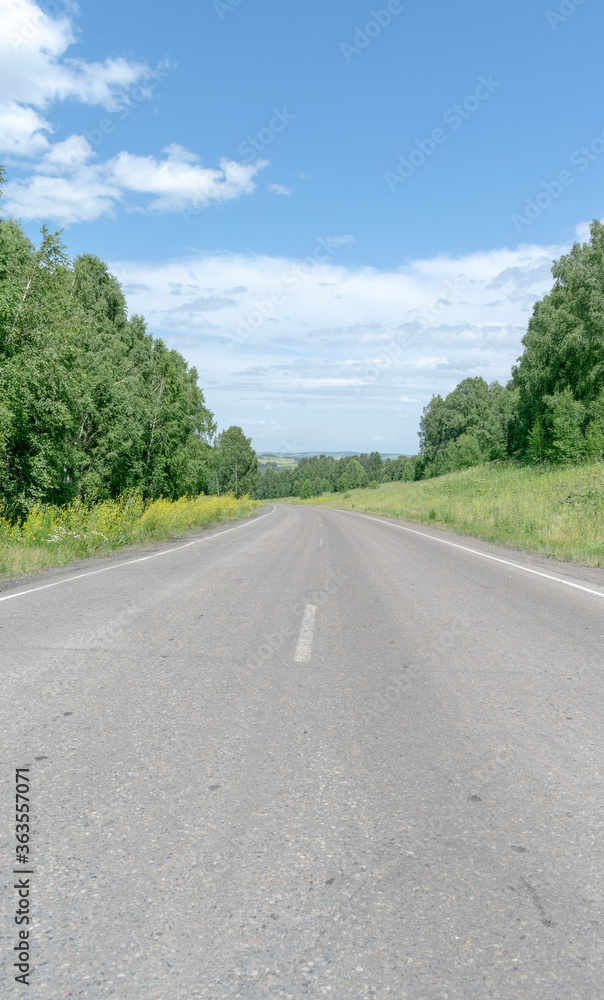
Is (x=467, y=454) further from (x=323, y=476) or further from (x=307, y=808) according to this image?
(x=323, y=476)

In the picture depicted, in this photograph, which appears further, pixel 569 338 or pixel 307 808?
pixel 569 338

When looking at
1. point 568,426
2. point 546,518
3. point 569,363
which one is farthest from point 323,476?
point 546,518

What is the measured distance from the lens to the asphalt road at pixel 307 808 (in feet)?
6.07

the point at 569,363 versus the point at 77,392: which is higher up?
the point at 569,363

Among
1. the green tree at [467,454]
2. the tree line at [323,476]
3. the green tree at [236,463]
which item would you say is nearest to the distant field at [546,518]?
the green tree at [236,463]

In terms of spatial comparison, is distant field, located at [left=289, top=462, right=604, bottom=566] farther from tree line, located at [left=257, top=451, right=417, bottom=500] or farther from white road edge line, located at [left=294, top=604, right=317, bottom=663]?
tree line, located at [left=257, top=451, right=417, bottom=500]

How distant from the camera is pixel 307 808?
2.73m

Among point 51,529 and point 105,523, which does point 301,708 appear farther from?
point 105,523

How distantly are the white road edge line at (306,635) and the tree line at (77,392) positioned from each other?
10.1m

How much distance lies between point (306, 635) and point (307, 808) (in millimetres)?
3175

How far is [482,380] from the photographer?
99062 mm

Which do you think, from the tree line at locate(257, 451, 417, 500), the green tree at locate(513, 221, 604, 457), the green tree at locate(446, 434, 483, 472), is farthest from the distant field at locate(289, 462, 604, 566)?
the tree line at locate(257, 451, 417, 500)

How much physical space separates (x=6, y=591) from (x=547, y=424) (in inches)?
1818

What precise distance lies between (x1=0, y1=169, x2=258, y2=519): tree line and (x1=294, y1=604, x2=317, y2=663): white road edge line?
10102 millimetres
